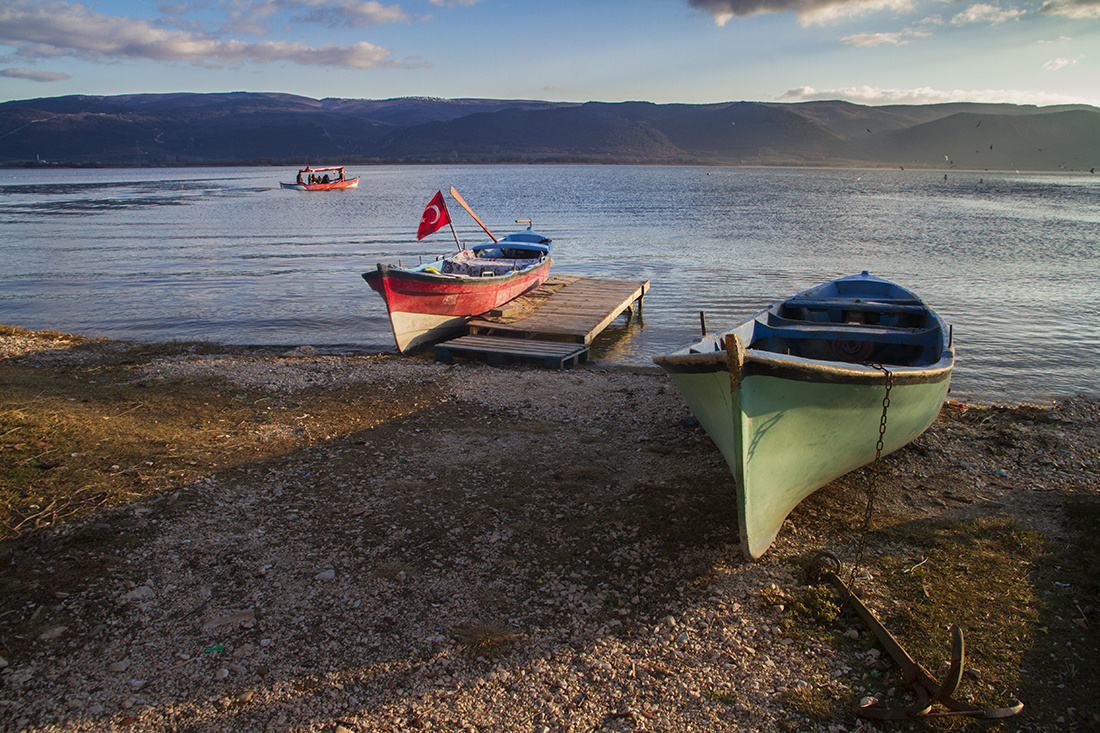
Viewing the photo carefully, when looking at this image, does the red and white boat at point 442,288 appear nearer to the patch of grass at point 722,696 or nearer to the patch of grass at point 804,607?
the patch of grass at point 804,607

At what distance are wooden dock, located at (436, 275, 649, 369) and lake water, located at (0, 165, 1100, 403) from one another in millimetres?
1022

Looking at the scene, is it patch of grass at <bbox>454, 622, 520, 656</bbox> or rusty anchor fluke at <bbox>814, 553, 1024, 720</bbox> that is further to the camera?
patch of grass at <bbox>454, 622, 520, 656</bbox>

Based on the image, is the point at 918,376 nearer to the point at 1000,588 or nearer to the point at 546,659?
the point at 1000,588

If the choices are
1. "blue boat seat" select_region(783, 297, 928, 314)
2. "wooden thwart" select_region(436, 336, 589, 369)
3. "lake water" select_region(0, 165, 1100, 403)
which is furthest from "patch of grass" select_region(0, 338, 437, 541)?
"blue boat seat" select_region(783, 297, 928, 314)

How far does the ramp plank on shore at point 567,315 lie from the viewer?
42.6ft

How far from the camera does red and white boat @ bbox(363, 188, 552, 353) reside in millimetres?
12648

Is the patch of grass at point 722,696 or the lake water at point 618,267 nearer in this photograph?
the patch of grass at point 722,696

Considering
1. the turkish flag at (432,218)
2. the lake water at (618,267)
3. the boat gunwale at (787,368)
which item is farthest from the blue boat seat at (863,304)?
the turkish flag at (432,218)

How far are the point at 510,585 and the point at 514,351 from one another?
23.6ft

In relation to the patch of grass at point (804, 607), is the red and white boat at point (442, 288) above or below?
above

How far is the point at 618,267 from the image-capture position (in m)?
25.5

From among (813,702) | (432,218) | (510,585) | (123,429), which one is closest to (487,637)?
(510,585)

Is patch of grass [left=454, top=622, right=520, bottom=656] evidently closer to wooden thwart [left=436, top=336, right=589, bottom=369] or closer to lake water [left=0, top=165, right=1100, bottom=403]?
wooden thwart [left=436, top=336, right=589, bottom=369]

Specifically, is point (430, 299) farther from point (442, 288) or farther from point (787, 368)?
point (787, 368)
